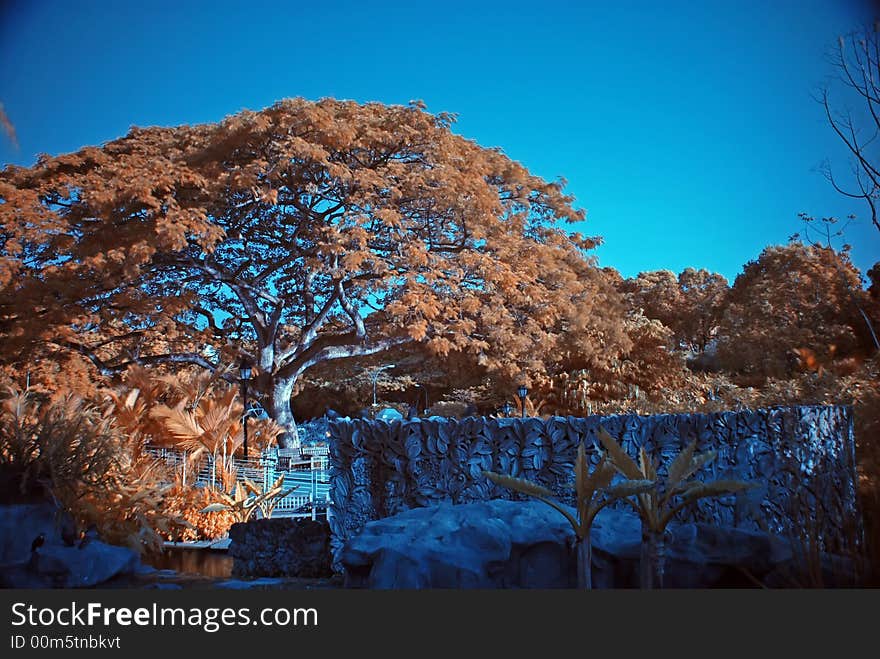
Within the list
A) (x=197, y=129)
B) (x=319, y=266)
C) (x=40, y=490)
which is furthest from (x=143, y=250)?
(x=40, y=490)

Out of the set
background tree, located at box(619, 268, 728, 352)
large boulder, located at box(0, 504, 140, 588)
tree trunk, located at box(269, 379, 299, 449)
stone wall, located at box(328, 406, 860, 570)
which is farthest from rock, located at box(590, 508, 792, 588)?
background tree, located at box(619, 268, 728, 352)

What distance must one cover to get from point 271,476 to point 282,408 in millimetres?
2466

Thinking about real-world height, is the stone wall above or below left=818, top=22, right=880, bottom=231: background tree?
below

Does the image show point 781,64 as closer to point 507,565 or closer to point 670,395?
point 507,565

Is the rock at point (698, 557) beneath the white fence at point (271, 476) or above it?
beneath

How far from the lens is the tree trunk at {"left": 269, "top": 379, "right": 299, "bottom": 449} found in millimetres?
8898

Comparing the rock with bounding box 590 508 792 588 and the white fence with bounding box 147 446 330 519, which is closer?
the rock with bounding box 590 508 792 588

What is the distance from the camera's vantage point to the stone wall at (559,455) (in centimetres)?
350

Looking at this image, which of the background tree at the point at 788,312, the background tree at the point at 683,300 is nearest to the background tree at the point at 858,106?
the background tree at the point at 788,312

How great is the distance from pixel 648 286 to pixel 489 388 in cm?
360

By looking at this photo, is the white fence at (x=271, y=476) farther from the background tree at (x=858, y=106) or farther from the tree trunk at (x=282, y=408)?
the background tree at (x=858, y=106)

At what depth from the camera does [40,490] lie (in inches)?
145

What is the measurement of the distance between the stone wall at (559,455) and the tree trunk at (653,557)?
991 millimetres

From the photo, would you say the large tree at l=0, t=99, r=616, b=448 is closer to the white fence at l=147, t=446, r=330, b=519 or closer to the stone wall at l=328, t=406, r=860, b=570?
the white fence at l=147, t=446, r=330, b=519
